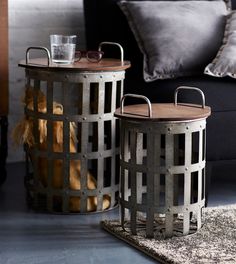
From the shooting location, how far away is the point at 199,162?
2.41 metres

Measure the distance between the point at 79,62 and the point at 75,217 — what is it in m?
0.57

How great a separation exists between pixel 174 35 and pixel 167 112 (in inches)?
29.8

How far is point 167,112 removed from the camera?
238cm

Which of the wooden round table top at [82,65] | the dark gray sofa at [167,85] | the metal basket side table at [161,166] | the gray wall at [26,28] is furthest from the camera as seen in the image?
the gray wall at [26,28]

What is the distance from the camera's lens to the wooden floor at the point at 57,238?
2241 mm

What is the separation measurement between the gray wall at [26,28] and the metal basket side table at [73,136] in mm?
675

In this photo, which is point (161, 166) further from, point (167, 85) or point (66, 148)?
point (167, 85)

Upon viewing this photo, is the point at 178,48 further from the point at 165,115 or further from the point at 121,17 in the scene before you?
the point at 165,115

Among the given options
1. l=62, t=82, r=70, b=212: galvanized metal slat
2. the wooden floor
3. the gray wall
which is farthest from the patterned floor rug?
the gray wall

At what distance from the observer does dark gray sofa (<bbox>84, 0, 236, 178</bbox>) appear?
2.70 m

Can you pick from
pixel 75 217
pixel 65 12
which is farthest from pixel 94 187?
pixel 65 12

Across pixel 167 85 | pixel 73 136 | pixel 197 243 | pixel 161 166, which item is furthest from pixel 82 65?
pixel 197 243

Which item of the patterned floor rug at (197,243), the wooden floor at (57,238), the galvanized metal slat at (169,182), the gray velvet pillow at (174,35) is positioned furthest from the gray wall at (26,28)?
the galvanized metal slat at (169,182)

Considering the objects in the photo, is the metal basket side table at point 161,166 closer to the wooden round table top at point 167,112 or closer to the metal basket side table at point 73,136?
the wooden round table top at point 167,112
